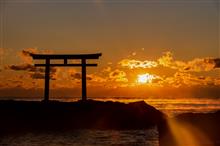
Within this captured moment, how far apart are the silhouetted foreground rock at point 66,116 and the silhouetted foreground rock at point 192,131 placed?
19800 mm

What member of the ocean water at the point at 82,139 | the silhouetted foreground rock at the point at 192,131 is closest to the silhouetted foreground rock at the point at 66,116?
the ocean water at the point at 82,139

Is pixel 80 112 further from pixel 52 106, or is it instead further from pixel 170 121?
pixel 170 121

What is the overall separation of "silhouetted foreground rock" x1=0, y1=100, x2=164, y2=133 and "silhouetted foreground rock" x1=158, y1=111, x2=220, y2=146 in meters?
19.8

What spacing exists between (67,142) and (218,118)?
1372 cm

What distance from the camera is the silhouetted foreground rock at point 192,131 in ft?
36.6

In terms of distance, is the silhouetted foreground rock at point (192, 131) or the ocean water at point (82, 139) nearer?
the silhouetted foreground rock at point (192, 131)

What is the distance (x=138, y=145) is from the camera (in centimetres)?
2309

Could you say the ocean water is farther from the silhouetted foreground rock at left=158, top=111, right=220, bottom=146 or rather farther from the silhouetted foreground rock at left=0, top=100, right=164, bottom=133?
the silhouetted foreground rock at left=158, top=111, right=220, bottom=146

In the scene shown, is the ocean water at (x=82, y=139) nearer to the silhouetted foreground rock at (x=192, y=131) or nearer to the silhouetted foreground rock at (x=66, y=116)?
the silhouetted foreground rock at (x=66, y=116)

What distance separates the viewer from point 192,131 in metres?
11.4

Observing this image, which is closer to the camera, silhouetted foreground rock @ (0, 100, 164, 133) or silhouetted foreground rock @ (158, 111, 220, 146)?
silhouetted foreground rock @ (158, 111, 220, 146)

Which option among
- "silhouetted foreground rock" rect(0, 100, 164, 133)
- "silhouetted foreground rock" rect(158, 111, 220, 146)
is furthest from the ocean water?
"silhouetted foreground rock" rect(158, 111, 220, 146)

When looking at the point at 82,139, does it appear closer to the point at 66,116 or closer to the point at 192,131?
the point at 66,116

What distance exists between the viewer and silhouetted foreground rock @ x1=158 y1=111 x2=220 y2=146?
439 inches
